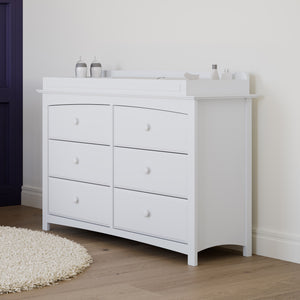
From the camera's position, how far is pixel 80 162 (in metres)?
3.63

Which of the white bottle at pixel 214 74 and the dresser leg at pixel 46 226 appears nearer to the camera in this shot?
the white bottle at pixel 214 74

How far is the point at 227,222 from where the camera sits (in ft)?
10.7

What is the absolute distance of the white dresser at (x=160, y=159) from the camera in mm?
3139

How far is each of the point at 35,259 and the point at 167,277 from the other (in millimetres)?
610

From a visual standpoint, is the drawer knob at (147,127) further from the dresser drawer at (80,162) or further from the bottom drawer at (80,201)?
the bottom drawer at (80,201)

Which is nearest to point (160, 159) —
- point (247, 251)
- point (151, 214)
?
point (151, 214)

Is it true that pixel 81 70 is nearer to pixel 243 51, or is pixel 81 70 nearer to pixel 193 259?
pixel 243 51

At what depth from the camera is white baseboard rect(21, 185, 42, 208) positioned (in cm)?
461

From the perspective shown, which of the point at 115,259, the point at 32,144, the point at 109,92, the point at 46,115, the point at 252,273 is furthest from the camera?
the point at 32,144

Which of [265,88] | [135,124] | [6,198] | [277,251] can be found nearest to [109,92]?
[135,124]

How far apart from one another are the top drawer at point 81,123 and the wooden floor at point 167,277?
1.81 feet

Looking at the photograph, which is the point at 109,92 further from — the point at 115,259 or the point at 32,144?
the point at 32,144

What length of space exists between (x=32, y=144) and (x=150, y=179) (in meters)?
1.60

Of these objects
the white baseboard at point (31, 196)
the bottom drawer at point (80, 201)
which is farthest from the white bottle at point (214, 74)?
the white baseboard at point (31, 196)
